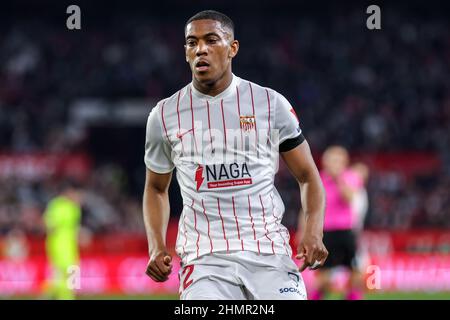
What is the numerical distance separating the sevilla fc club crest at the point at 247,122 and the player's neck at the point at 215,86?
0.19 metres

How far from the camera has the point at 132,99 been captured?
934 inches

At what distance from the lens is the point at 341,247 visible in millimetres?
9734

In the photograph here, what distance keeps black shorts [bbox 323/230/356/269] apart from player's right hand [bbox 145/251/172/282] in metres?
5.52

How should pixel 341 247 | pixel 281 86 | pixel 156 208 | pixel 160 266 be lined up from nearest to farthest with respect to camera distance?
pixel 160 266 < pixel 156 208 < pixel 341 247 < pixel 281 86

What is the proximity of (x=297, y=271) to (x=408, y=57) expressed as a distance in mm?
20786

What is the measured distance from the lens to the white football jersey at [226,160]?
4.34 m

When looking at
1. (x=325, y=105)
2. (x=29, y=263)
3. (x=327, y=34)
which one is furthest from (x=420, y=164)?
(x=29, y=263)

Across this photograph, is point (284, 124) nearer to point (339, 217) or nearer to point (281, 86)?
point (339, 217)

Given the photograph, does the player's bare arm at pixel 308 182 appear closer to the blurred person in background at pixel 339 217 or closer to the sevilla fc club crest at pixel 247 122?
the sevilla fc club crest at pixel 247 122

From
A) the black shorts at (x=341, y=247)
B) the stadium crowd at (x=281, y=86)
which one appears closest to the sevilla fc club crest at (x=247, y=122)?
the black shorts at (x=341, y=247)

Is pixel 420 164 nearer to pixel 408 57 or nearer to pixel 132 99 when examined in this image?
pixel 408 57

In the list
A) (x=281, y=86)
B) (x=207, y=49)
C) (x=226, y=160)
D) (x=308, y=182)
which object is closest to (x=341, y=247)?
(x=308, y=182)

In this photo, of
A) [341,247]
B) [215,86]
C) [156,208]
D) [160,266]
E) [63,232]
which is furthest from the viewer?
[63,232]

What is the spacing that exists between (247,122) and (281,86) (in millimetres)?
19180
